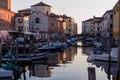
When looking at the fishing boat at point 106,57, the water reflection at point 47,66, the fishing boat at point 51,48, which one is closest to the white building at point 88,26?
the fishing boat at point 51,48

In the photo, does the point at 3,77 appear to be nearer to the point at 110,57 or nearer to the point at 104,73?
the point at 104,73

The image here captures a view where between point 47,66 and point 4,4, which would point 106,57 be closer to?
point 47,66

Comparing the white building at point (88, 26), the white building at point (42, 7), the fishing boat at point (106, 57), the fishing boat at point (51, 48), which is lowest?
the fishing boat at point (106, 57)

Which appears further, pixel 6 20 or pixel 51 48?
pixel 6 20

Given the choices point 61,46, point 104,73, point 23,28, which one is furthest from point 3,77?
point 23,28

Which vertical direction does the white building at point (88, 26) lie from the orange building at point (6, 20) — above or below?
above

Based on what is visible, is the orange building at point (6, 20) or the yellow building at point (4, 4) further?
the yellow building at point (4, 4)

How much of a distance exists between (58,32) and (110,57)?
48.5 metres

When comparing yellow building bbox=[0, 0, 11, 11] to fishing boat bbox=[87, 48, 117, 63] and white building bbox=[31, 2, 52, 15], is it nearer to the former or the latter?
white building bbox=[31, 2, 52, 15]

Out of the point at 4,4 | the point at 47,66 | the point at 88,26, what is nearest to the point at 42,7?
the point at 4,4

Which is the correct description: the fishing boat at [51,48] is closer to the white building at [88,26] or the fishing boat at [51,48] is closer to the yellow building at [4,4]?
the yellow building at [4,4]

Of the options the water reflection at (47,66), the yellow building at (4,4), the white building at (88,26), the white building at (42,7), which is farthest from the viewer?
the white building at (88,26)

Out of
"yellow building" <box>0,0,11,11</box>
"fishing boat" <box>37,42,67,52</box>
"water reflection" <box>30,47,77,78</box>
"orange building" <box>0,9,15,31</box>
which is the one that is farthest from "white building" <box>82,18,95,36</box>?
"water reflection" <box>30,47,77,78</box>

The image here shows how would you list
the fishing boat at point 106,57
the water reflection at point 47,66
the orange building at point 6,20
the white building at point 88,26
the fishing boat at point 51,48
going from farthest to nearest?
the white building at point 88,26 → the orange building at point 6,20 → the fishing boat at point 51,48 → the fishing boat at point 106,57 → the water reflection at point 47,66
